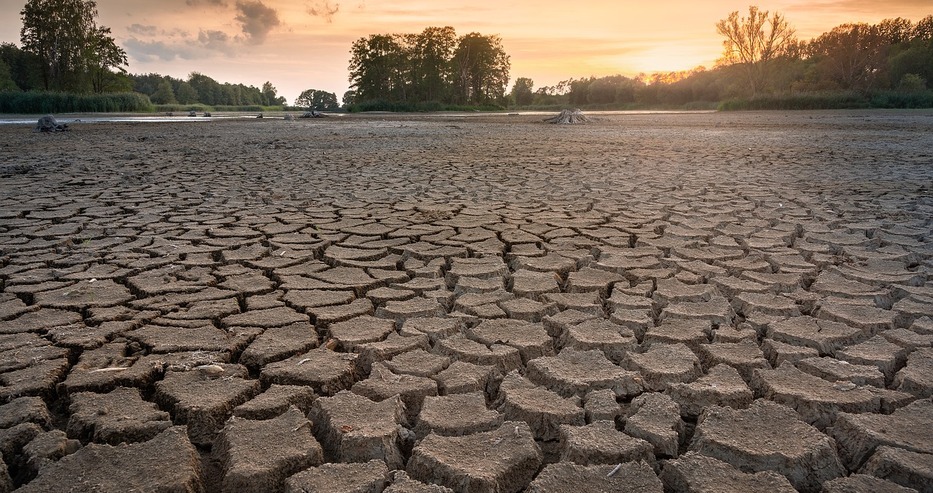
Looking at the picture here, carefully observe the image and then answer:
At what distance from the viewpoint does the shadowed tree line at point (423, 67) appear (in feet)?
185

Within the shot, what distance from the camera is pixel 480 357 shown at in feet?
6.40

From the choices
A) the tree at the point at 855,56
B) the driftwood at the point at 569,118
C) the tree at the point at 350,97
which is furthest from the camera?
the tree at the point at 350,97

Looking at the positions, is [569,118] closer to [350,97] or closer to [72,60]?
[72,60]

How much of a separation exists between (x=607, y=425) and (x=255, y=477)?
860 millimetres

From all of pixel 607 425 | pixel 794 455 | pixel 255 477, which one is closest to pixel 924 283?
pixel 794 455

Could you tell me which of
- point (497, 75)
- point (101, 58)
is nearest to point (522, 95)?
point (497, 75)

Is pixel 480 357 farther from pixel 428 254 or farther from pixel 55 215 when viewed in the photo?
pixel 55 215

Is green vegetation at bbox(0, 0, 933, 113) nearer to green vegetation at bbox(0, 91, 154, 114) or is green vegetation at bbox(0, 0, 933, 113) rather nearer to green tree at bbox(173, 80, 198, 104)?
green vegetation at bbox(0, 91, 154, 114)

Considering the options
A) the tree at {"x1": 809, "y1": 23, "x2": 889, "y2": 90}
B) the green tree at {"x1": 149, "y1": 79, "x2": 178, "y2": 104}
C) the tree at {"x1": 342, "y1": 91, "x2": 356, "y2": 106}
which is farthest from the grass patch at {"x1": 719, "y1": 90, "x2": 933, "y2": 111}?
the green tree at {"x1": 149, "y1": 79, "x2": 178, "y2": 104}

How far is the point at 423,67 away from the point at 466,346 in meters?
56.9

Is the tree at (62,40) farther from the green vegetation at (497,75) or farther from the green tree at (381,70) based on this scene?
the green tree at (381,70)

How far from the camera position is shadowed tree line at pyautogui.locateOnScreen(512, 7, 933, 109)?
3069cm

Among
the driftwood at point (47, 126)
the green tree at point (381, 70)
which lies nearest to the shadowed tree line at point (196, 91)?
the green tree at point (381, 70)

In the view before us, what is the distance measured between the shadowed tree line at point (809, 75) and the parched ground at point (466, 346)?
31.4m
